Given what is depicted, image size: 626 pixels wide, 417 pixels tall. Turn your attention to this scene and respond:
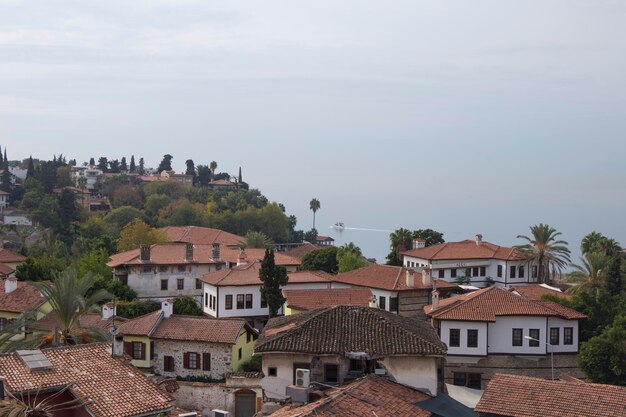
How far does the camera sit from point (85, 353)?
21594 millimetres

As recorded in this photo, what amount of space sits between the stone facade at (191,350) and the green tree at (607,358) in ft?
55.4

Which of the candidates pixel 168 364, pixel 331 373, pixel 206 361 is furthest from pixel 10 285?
pixel 331 373

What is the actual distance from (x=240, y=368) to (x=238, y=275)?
47.0ft

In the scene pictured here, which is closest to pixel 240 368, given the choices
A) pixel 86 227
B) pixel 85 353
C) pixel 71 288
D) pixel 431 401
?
pixel 71 288

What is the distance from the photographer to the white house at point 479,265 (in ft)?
220

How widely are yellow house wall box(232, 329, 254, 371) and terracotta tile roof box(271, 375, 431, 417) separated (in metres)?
14.9

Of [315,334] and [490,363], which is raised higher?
[315,334]

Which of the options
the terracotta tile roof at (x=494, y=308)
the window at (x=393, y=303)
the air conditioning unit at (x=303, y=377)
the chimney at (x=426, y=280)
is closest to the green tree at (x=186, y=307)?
the window at (x=393, y=303)

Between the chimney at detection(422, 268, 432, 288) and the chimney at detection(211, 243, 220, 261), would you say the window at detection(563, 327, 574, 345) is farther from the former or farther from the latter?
the chimney at detection(211, 243, 220, 261)

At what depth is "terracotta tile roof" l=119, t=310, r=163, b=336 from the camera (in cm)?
3988

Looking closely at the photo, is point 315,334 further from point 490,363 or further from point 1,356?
point 490,363

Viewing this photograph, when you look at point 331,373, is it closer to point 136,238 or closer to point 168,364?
point 168,364

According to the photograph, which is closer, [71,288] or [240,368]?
[71,288]

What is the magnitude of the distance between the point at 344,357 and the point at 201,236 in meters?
57.9
